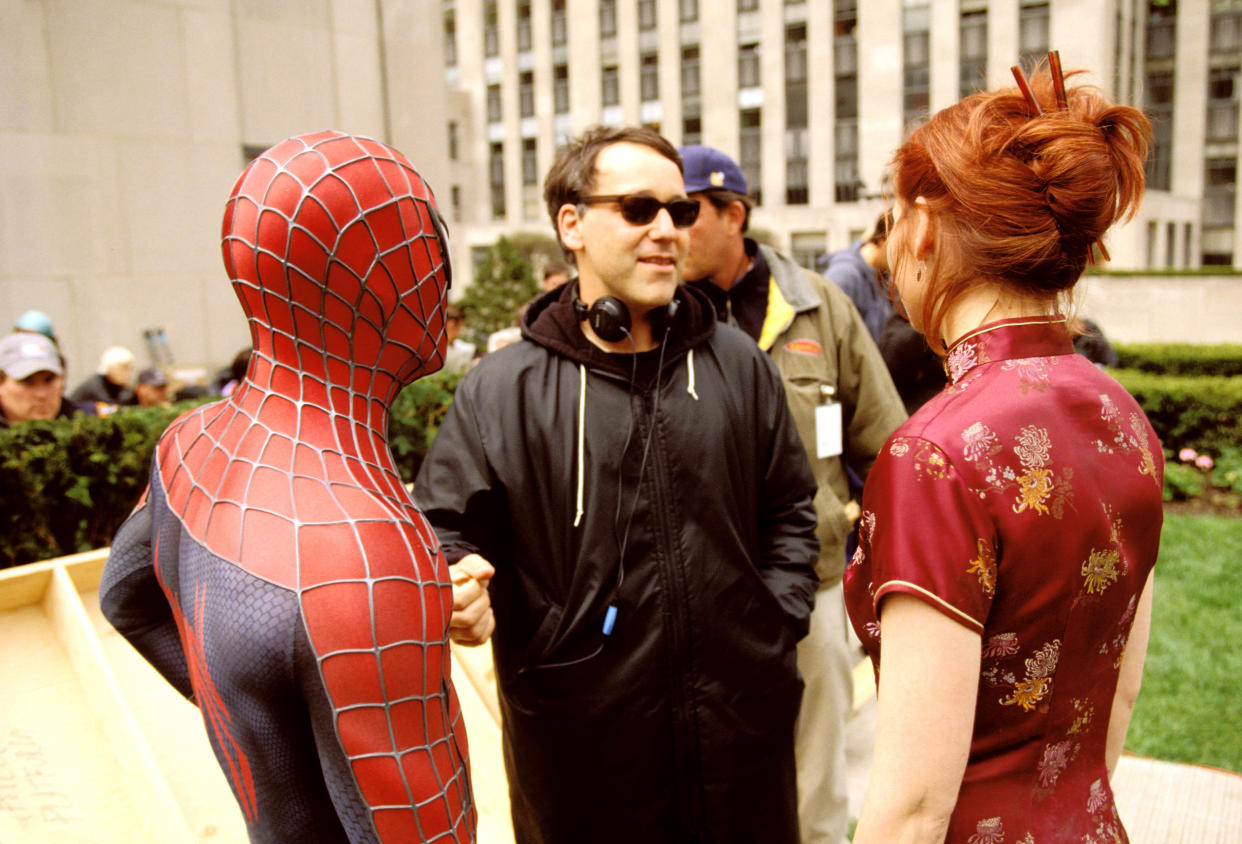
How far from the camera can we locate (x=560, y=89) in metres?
42.3

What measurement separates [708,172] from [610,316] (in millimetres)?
1326

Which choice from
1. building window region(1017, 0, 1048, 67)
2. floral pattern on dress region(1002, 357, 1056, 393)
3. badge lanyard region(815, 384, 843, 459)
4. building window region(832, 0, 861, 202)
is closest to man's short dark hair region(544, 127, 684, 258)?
badge lanyard region(815, 384, 843, 459)

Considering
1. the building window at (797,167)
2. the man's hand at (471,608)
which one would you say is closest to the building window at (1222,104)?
the building window at (797,167)

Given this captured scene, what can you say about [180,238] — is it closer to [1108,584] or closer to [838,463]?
[838,463]

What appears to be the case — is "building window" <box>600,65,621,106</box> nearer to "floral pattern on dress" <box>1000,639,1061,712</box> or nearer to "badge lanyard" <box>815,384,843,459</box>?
"badge lanyard" <box>815,384,843,459</box>

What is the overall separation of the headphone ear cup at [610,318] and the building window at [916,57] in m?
35.1

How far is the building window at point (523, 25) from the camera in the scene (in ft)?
141

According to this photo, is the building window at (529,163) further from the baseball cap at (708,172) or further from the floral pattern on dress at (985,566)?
the floral pattern on dress at (985,566)

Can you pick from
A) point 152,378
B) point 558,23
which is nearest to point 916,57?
point 558,23

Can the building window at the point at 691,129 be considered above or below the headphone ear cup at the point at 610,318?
above

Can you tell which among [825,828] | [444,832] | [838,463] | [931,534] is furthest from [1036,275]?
[825,828]

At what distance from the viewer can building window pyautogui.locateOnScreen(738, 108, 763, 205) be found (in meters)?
37.7

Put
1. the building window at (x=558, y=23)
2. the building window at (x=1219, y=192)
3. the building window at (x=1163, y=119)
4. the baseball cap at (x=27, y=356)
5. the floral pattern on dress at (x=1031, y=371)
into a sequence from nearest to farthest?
the floral pattern on dress at (x=1031, y=371), the baseball cap at (x=27, y=356), the building window at (x=1163, y=119), the building window at (x=1219, y=192), the building window at (x=558, y=23)

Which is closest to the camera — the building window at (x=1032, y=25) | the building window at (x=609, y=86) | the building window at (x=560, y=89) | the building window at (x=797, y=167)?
the building window at (x=1032, y=25)
